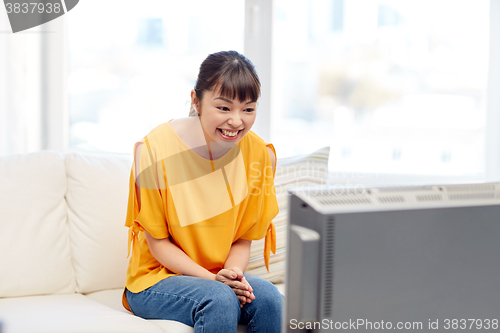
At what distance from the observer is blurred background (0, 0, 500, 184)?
7.61 feet

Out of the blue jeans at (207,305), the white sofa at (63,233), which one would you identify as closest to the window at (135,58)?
the white sofa at (63,233)

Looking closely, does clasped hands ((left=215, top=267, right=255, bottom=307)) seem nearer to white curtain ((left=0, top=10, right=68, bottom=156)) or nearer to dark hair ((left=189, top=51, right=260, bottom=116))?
dark hair ((left=189, top=51, right=260, bottom=116))

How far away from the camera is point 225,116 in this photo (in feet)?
4.41

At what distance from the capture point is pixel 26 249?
4.96ft

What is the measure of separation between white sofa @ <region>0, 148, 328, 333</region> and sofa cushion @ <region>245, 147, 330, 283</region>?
0.02 metres

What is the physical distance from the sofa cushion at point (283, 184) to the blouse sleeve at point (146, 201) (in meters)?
0.45

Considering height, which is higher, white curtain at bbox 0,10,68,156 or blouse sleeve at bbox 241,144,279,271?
white curtain at bbox 0,10,68,156

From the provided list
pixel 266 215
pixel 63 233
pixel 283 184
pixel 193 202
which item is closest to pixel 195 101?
pixel 193 202

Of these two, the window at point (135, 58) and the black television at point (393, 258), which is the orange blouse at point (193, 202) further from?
the window at point (135, 58)

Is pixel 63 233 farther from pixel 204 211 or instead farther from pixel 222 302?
pixel 222 302

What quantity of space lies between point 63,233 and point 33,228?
0.10 metres

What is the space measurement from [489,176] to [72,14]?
2.32 metres

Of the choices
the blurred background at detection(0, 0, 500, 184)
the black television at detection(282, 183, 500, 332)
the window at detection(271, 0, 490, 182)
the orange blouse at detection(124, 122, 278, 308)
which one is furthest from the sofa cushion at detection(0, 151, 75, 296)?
the window at detection(271, 0, 490, 182)

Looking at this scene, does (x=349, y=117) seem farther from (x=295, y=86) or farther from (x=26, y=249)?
(x=26, y=249)
